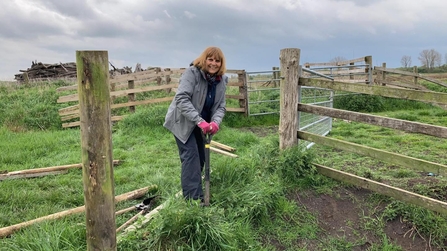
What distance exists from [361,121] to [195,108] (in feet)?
6.71

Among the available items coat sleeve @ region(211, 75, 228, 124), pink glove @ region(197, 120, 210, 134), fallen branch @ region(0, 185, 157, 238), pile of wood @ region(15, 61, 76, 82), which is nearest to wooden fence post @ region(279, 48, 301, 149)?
coat sleeve @ region(211, 75, 228, 124)

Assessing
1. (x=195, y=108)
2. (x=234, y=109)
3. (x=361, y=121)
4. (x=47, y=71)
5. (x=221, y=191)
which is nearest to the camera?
(x=195, y=108)

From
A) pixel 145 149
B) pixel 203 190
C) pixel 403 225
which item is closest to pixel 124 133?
pixel 145 149

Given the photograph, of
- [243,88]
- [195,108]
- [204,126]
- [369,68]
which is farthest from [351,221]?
[369,68]

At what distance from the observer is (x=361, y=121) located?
4.18m

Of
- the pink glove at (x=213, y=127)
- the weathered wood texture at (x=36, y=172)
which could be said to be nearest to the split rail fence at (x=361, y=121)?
the pink glove at (x=213, y=127)

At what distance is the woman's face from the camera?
139 inches

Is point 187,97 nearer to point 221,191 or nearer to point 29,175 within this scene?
point 221,191

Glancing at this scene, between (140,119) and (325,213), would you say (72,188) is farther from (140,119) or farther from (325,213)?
A: (140,119)

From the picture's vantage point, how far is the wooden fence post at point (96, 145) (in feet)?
7.22

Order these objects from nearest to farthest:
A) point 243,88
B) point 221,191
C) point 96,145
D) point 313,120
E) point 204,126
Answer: point 96,145, point 204,126, point 221,191, point 313,120, point 243,88

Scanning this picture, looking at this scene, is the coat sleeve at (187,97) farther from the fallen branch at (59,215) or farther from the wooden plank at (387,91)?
the wooden plank at (387,91)

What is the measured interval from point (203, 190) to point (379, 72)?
44.5ft

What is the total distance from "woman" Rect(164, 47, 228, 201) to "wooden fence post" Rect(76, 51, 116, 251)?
124 cm
